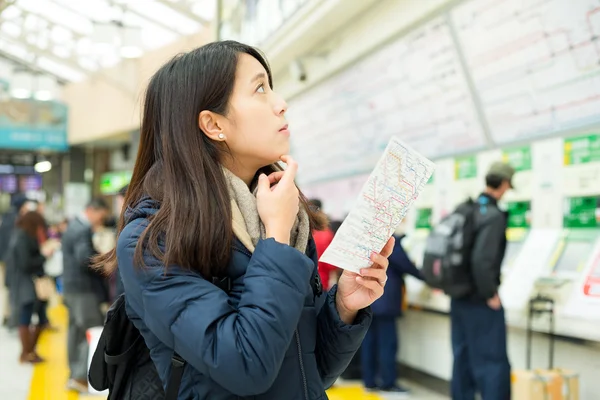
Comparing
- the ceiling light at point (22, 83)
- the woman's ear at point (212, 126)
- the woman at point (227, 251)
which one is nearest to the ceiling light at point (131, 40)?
the ceiling light at point (22, 83)

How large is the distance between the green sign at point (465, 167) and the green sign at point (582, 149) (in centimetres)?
106

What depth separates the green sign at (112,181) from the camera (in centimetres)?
1878

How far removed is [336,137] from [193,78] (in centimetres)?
652

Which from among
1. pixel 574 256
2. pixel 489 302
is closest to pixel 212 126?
pixel 489 302

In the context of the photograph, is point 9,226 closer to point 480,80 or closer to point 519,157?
point 480,80

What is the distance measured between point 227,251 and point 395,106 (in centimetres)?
515

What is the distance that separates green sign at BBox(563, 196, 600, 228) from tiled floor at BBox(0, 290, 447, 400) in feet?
6.82

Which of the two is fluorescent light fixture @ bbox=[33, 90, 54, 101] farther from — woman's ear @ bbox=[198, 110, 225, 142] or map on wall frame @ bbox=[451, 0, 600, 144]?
woman's ear @ bbox=[198, 110, 225, 142]

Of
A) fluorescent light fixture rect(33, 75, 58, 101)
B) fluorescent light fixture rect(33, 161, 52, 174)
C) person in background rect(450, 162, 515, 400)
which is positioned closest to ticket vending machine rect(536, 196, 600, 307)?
person in background rect(450, 162, 515, 400)

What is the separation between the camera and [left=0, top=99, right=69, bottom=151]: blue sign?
17.3 meters

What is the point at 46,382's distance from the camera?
20.8 ft

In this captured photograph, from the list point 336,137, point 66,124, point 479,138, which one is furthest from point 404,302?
point 66,124

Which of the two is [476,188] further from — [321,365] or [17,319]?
[17,319]

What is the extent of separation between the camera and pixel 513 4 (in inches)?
172
